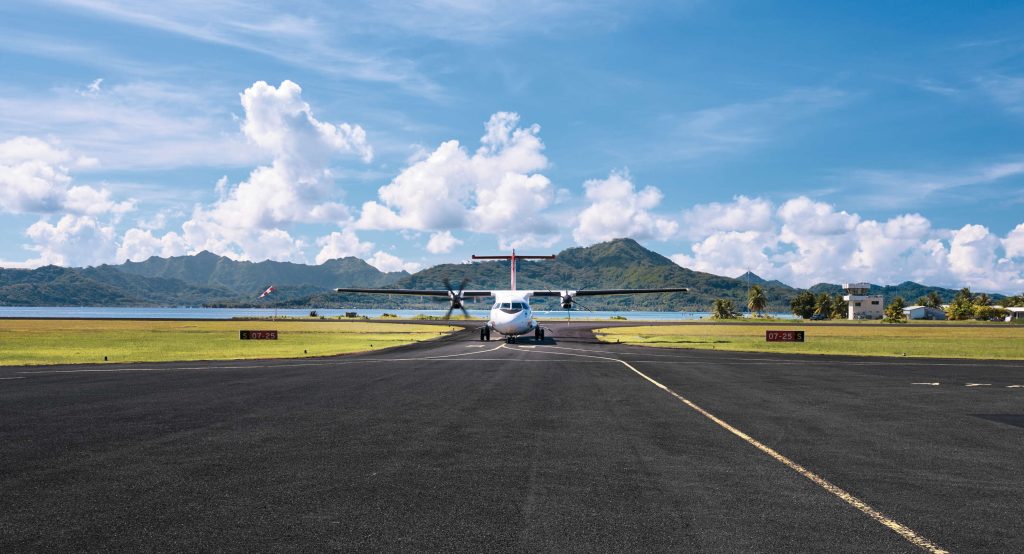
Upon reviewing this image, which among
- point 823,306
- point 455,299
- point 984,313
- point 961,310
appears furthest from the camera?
point 823,306

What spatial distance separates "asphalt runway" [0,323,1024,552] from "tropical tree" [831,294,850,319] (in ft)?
587

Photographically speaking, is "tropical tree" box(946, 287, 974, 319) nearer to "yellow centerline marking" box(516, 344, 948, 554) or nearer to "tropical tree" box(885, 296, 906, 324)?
"tropical tree" box(885, 296, 906, 324)

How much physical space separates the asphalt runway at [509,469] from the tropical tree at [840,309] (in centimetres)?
17893

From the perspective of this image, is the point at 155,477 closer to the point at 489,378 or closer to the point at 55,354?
the point at 489,378

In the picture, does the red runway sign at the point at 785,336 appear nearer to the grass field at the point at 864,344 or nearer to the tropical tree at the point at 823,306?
the grass field at the point at 864,344

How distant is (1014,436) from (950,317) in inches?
7559

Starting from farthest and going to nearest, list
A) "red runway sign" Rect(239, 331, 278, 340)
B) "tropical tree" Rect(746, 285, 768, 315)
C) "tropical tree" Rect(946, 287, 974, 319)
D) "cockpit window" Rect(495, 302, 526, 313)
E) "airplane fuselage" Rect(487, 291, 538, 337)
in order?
1. "tropical tree" Rect(746, 285, 768, 315)
2. "tropical tree" Rect(946, 287, 974, 319)
3. "red runway sign" Rect(239, 331, 278, 340)
4. "cockpit window" Rect(495, 302, 526, 313)
5. "airplane fuselage" Rect(487, 291, 538, 337)

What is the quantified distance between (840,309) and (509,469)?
197695 millimetres

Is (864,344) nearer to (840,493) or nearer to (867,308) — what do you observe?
(840,493)

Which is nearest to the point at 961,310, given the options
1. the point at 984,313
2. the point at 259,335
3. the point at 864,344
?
the point at 984,313

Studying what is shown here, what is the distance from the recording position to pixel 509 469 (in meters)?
9.00

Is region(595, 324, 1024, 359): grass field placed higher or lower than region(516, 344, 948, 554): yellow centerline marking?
lower

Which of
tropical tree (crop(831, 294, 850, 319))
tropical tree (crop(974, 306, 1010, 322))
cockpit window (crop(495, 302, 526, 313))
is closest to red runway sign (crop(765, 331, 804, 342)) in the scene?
cockpit window (crop(495, 302, 526, 313))

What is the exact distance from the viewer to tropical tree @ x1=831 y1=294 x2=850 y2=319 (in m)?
179
